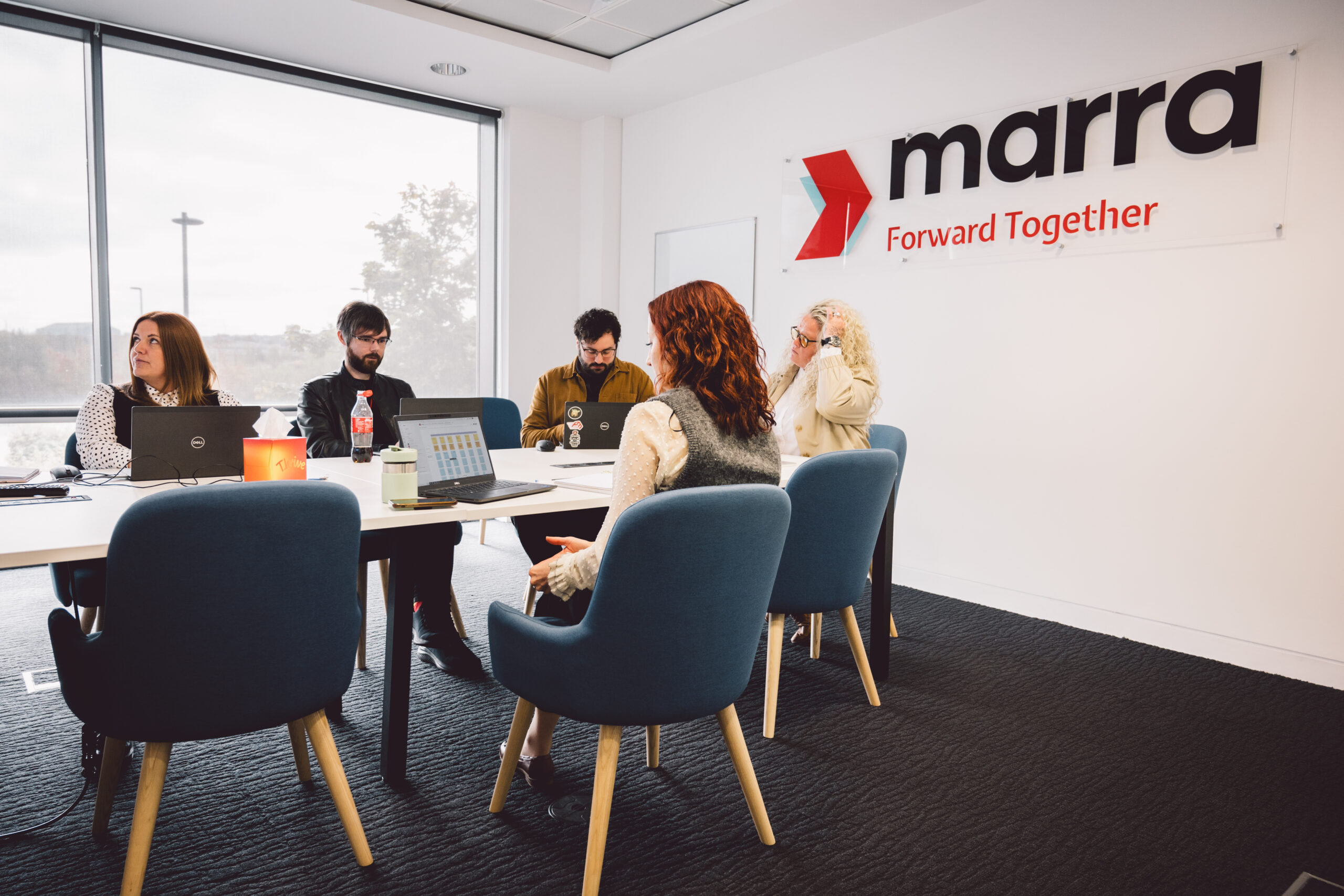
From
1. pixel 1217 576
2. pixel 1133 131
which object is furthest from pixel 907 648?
pixel 1133 131

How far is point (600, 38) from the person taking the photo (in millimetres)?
4695

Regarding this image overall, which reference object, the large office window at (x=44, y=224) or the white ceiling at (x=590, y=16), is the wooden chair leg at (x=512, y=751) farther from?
the large office window at (x=44, y=224)

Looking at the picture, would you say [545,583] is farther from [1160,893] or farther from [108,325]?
[108,325]

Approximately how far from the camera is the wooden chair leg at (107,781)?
1.84 meters

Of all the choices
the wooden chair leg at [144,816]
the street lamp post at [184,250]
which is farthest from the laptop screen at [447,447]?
the street lamp post at [184,250]

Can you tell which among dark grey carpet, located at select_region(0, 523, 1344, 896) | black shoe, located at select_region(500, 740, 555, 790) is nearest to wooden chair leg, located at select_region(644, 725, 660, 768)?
dark grey carpet, located at select_region(0, 523, 1344, 896)

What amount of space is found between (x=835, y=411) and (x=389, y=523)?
191 cm

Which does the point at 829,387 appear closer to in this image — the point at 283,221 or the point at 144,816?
the point at 144,816

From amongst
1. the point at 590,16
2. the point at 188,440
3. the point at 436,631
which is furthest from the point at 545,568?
the point at 590,16

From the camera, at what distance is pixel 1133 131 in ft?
11.3

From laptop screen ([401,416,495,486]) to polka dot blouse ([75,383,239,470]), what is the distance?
76 cm

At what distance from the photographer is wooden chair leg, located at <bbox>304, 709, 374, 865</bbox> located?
1785 millimetres

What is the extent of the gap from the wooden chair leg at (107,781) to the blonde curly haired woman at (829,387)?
7.68 feet

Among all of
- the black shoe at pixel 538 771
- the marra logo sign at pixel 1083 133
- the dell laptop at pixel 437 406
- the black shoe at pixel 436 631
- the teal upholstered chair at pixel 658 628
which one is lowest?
the black shoe at pixel 538 771
